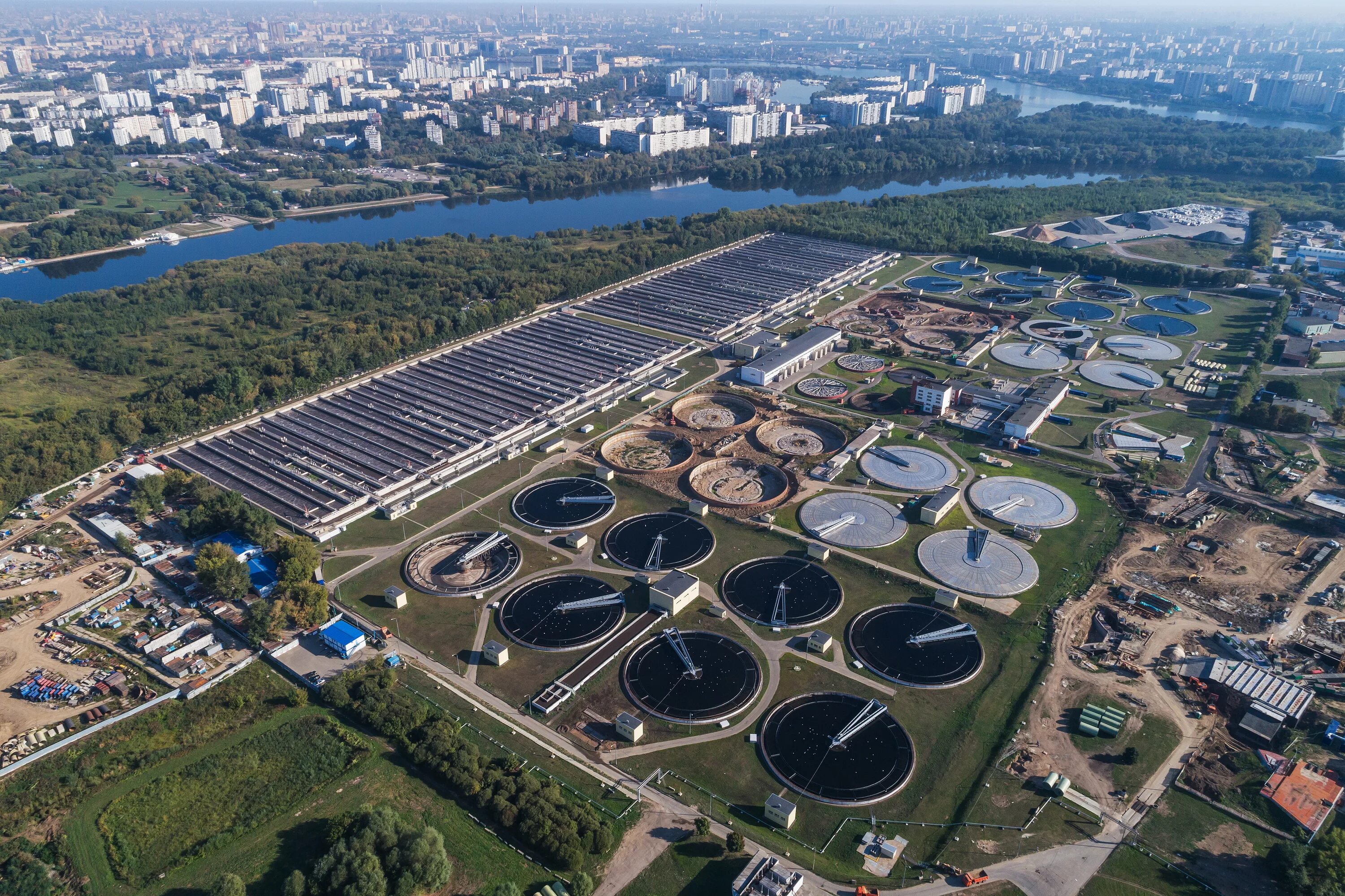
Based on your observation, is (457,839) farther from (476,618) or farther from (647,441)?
(647,441)

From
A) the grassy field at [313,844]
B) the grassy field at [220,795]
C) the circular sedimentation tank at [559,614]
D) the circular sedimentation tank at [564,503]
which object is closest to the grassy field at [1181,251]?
the circular sedimentation tank at [564,503]

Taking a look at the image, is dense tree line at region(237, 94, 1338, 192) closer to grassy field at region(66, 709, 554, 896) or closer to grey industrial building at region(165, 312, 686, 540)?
grey industrial building at region(165, 312, 686, 540)

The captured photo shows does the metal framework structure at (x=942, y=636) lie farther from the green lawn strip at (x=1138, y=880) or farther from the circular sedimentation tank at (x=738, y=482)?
the circular sedimentation tank at (x=738, y=482)

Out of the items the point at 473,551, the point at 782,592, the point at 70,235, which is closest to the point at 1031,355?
the point at 782,592

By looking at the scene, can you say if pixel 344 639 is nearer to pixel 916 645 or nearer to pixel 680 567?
pixel 680 567

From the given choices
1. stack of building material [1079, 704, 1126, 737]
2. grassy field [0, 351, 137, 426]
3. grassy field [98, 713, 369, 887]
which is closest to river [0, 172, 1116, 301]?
grassy field [0, 351, 137, 426]

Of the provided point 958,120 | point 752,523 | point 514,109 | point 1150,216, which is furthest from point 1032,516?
point 514,109
